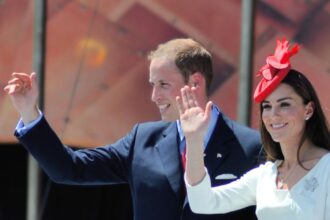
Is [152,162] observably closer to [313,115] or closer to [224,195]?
[224,195]

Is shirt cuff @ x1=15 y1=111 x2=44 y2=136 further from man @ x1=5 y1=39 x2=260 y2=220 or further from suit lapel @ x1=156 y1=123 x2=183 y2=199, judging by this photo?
suit lapel @ x1=156 y1=123 x2=183 y2=199

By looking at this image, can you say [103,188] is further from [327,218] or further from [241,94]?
[327,218]

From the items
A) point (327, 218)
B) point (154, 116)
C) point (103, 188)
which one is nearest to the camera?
point (327, 218)

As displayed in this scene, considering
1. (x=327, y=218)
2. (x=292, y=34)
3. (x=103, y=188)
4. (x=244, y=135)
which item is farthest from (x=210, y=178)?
(x=103, y=188)

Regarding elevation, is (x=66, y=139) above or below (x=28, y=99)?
below

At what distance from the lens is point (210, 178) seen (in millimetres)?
2918

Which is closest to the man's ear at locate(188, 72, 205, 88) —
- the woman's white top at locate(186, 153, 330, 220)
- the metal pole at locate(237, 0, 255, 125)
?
the woman's white top at locate(186, 153, 330, 220)

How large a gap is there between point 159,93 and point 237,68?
3.43m

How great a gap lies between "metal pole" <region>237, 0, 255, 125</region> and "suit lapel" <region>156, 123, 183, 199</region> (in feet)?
10.3

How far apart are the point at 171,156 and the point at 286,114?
52 centimetres

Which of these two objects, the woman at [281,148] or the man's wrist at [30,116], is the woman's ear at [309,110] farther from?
the man's wrist at [30,116]

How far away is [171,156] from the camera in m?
3.02

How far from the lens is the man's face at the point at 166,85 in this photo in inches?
115

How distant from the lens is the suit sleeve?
2.97m
